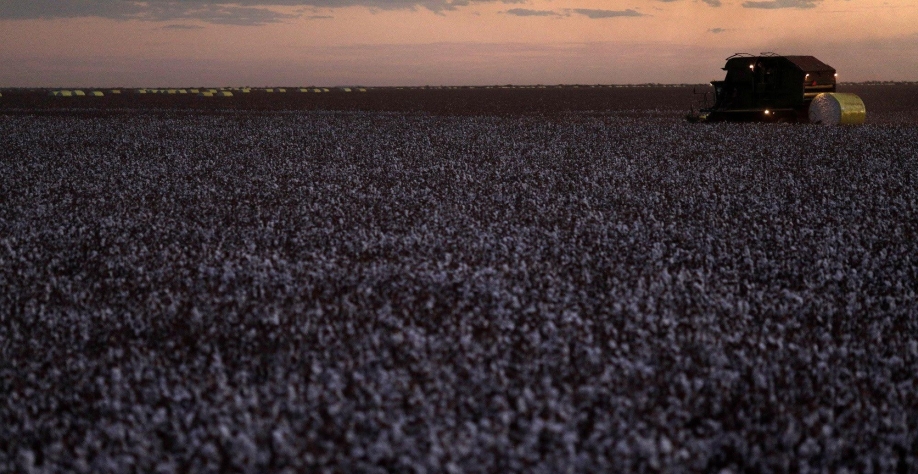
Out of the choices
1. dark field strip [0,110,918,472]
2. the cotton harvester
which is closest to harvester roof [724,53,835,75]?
the cotton harvester

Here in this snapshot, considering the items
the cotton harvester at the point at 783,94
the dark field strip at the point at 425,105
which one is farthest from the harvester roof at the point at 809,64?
the dark field strip at the point at 425,105

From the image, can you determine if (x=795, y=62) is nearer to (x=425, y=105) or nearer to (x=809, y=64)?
(x=809, y=64)

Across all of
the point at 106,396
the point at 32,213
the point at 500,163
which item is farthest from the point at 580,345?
the point at 500,163

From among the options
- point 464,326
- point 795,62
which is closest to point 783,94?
point 795,62

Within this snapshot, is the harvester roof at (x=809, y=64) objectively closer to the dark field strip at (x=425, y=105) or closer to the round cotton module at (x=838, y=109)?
the round cotton module at (x=838, y=109)

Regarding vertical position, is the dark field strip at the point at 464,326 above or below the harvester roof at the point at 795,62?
below

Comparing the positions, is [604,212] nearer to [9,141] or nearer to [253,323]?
[253,323]

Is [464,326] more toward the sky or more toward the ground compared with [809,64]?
more toward the ground
